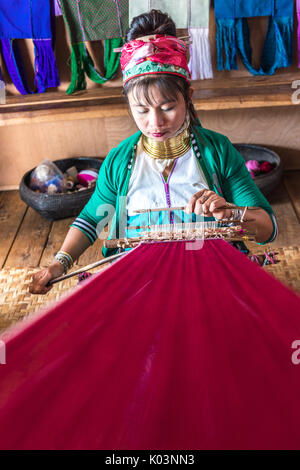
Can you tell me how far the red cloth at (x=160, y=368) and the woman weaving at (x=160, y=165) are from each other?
28 centimetres

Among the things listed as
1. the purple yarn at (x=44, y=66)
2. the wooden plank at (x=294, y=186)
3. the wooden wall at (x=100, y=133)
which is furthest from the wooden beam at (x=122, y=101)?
the wooden plank at (x=294, y=186)

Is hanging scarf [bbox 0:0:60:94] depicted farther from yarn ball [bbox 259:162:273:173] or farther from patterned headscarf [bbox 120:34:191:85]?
patterned headscarf [bbox 120:34:191:85]

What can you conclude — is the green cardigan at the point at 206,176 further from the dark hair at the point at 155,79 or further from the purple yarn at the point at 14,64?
the purple yarn at the point at 14,64

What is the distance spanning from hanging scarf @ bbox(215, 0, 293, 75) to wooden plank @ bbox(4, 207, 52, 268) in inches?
49.1

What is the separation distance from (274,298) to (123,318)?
0.27m

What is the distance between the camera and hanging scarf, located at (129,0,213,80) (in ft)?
6.70

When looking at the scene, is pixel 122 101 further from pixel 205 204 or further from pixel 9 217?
pixel 205 204

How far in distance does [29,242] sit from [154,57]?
1465 mm

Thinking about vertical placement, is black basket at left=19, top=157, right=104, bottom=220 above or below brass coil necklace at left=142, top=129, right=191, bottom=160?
below

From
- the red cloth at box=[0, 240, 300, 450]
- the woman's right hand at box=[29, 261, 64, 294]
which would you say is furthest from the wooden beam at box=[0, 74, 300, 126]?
the red cloth at box=[0, 240, 300, 450]

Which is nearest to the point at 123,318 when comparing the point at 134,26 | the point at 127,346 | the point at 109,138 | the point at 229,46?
the point at 127,346

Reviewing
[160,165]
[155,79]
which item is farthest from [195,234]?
[155,79]

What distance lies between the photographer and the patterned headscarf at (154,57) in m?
1.00

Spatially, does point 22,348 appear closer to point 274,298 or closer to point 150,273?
point 150,273
